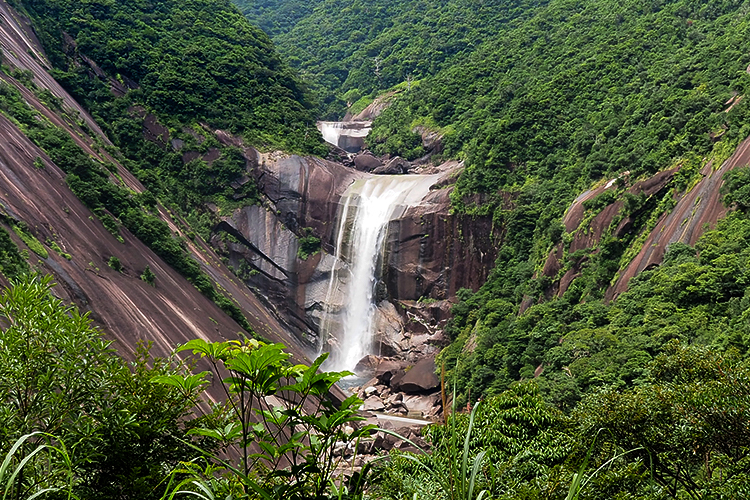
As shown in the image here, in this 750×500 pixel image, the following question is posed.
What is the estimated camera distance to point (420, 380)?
29047 millimetres

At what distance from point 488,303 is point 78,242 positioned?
1840 centimetres

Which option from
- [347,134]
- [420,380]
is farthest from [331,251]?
[347,134]

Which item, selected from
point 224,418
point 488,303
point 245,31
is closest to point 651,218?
point 488,303

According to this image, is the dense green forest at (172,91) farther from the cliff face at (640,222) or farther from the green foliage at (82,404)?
the green foliage at (82,404)

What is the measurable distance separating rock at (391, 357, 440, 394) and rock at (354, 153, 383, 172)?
19.1 metres

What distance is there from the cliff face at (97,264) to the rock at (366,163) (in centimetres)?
1731

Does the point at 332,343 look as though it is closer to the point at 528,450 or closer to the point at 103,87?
the point at 103,87

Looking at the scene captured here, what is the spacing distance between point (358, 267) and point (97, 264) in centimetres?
1835

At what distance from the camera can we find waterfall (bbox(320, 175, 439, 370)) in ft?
122

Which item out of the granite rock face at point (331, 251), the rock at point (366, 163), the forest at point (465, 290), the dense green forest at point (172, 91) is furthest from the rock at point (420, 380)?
the rock at point (366, 163)

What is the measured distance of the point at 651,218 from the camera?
24.6 metres

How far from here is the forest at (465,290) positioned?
4.30 metres

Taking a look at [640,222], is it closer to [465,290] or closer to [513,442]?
[465,290]

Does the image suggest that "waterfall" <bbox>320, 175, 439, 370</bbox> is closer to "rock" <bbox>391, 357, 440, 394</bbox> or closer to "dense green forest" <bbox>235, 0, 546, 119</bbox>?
"rock" <bbox>391, 357, 440, 394</bbox>
